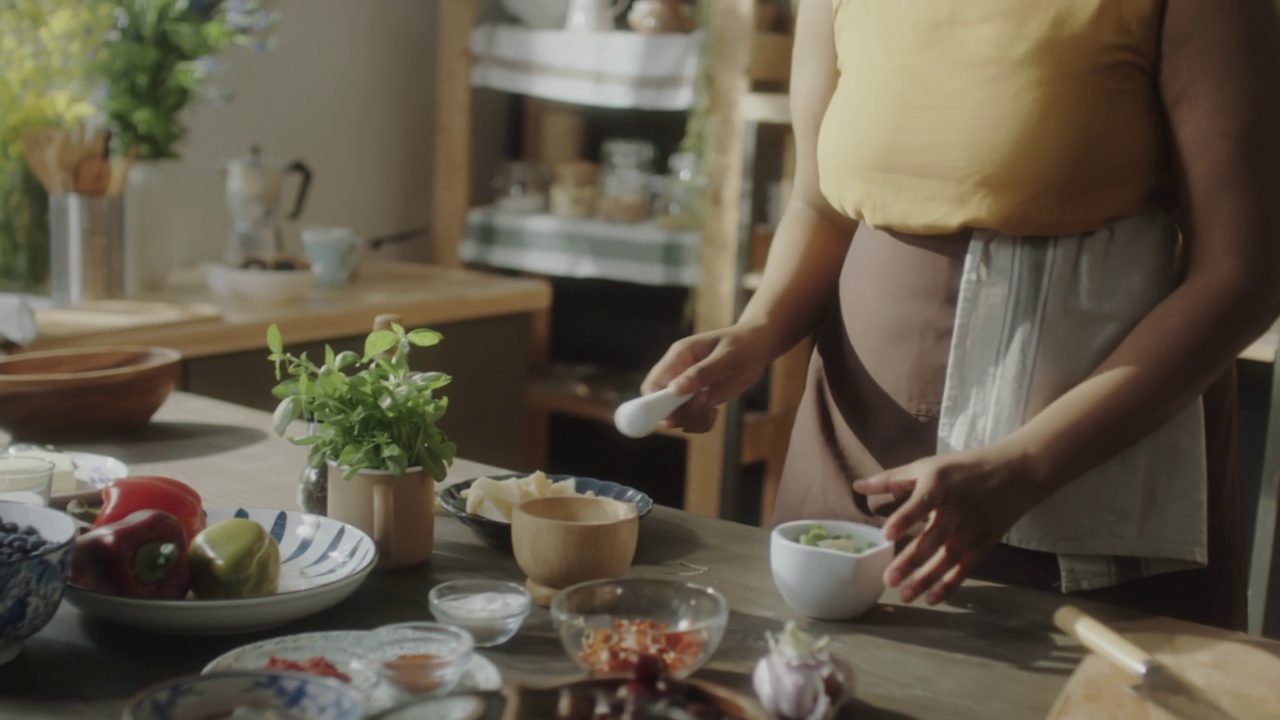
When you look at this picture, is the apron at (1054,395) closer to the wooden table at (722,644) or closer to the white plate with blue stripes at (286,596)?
the wooden table at (722,644)

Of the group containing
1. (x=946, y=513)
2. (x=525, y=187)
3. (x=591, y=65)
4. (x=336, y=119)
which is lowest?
(x=946, y=513)

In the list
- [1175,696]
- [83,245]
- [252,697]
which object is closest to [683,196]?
[83,245]

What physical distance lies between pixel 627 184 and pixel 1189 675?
2.12m

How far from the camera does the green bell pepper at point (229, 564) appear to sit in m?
1.00

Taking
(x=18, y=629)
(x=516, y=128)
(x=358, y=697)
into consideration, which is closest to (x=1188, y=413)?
(x=358, y=697)

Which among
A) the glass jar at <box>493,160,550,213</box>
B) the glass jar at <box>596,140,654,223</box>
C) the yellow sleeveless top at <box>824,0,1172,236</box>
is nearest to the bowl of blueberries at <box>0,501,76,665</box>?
the yellow sleeveless top at <box>824,0,1172,236</box>

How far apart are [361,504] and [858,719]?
0.48m

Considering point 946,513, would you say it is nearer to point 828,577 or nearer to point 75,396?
point 828,577

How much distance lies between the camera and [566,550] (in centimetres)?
105

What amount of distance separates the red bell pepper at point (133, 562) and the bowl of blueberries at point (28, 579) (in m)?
0.04

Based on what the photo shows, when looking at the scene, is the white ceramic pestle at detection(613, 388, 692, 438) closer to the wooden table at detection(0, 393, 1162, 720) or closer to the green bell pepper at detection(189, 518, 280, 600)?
the wooden table at detection(0, 393, 1162, 720)

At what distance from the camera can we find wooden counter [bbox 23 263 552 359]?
2193 millimetres

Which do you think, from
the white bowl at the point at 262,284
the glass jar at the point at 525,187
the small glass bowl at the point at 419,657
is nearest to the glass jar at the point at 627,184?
the glass jar at the point at 525,187

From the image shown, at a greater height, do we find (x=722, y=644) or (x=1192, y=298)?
(x=1192, y=298)
